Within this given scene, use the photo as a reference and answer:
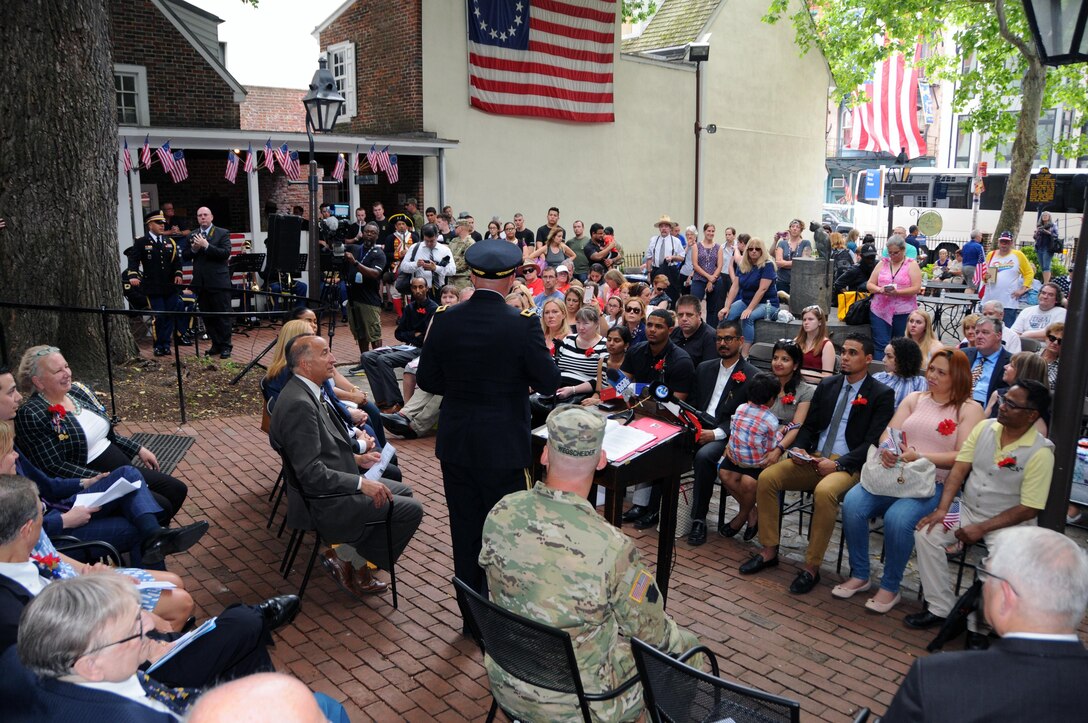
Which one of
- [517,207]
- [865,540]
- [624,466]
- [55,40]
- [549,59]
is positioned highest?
[549,59]

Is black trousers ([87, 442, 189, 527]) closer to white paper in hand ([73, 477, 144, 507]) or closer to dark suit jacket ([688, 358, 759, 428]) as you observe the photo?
white paper in hand ([73, 477, 144, 507])

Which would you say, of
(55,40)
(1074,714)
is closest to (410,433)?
(55,40)

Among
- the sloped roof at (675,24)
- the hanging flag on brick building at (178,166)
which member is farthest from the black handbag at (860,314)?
the sloped roof at (675,24)

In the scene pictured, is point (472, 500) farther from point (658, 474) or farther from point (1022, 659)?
point (1022, 659)

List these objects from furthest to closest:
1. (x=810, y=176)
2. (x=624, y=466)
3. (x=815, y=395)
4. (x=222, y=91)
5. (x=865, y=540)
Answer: (x=810, y=176) < (x=222, y=91) < (x=815, y=395) < (x=865, y=540) < (x=624, y=466)

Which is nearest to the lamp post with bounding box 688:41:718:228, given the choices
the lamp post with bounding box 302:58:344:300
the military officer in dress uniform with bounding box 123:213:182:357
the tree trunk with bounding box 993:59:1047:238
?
the tree trunk with bounding box 993:59:1047:238

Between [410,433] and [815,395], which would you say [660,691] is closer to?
[815,395]

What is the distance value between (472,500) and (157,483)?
2216mm

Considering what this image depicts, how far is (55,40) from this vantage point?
864 cm

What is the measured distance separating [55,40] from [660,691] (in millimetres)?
8796

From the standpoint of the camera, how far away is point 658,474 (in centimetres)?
479

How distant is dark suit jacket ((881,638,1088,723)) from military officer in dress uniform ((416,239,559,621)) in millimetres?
2461

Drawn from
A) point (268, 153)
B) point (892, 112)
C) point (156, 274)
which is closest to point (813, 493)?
point (156, 274)

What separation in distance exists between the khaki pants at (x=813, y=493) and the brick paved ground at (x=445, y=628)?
0.84ft
